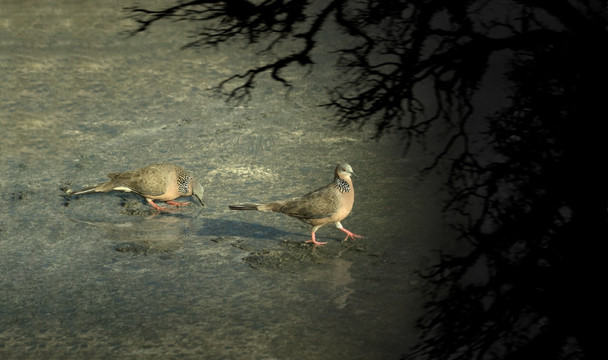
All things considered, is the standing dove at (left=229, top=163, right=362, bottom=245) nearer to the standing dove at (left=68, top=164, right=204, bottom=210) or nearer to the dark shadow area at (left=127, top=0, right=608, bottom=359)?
the dark shadow area at (left=127, top=0, right=608, bottom=359)

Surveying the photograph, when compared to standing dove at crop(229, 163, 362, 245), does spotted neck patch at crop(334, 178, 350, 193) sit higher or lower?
higher

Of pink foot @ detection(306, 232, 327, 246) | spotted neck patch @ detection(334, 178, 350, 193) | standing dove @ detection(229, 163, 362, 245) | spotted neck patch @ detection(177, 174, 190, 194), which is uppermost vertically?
spotted neck patch @ detection(334, 178, 350, 193)

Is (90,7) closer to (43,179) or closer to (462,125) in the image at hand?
(43,179)

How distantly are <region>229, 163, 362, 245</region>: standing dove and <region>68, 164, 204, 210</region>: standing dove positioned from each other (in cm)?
104

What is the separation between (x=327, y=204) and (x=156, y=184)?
5.84ft

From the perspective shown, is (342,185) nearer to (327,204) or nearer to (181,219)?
(327,204)

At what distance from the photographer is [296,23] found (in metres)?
10.8

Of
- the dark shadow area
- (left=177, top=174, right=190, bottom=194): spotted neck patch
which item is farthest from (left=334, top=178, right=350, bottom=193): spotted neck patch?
(left=177, top=174, right=190, bottom=194): spotted neck patch

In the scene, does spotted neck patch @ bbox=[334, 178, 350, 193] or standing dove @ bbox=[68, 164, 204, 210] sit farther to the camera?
standing dove @ bbox=[68, 164, 204, 210]

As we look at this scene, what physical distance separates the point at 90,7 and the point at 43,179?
4463 mm

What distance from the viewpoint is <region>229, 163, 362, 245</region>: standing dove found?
21.2 feet

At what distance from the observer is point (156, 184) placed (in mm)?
7285

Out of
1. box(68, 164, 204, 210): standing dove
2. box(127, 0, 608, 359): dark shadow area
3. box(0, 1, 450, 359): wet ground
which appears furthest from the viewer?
box(68, 164, 204, 210): standing dove

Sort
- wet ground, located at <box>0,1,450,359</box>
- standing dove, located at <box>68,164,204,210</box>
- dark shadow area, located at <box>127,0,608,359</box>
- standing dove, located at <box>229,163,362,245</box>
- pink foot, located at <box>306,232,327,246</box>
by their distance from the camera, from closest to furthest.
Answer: wet ground, located at <box>0,1,450,359</box> → dark shadow area, located at <box>127,0,608,359</box> → standing dove, located at <box>229,163,362,245</box> → pink foot, located at <box>306,232,327,246</box> → standing dove, located at <box>68,164,204,210</box>
